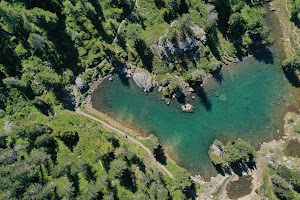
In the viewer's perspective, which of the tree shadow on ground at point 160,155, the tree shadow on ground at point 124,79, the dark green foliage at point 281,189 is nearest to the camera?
the dark green foliage at point 281,189

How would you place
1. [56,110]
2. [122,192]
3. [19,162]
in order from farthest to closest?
1. [56,110]
2. [122,192]
3. [19,162]

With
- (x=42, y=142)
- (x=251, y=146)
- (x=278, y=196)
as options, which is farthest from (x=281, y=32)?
(x=42, y=142)

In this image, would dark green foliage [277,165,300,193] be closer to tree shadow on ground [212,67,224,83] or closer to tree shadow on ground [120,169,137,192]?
tree shadow on ground [212,67,224,83]

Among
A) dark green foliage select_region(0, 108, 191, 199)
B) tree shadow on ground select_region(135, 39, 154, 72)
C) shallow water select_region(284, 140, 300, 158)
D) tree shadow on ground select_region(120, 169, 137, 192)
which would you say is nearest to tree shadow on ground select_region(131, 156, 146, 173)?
dark green foliage select_region(0, 108, 191, 199)

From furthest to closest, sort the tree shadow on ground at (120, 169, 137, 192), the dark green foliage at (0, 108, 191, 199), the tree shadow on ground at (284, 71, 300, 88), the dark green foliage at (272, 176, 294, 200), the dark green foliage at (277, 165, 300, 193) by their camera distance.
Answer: the tree shadow on ground at (284, 71, 300, 88) → the tree shadow on ground at (120, 169, 137, 192) → the dark green foliage at (272, 176, 294, 200) → the dark green foliage at (277, 165, 300, 193) → the dark green foliage at (0, 108, 191, 199)

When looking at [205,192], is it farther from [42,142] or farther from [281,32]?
[281,32]

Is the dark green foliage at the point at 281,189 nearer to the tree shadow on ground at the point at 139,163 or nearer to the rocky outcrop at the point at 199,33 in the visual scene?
the tree shadow on ground at the point at 139,163

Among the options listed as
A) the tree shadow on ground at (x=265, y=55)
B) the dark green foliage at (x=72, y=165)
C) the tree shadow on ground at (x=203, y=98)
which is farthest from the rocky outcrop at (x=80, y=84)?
the tree shadow on ground at (x=265, y=55)

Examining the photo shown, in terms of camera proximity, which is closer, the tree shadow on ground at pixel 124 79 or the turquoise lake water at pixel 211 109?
the turquoise lake water at pixel 211 109
